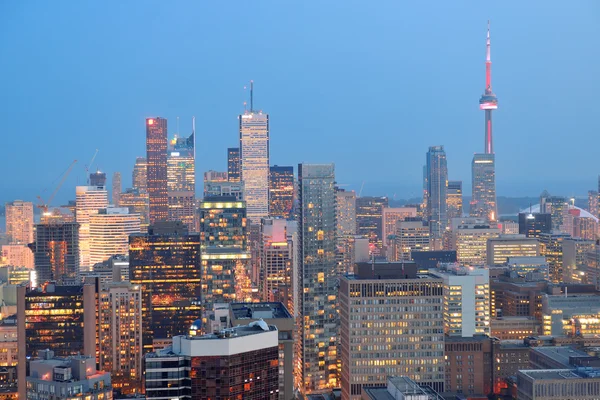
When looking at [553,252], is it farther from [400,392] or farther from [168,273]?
[400,392]

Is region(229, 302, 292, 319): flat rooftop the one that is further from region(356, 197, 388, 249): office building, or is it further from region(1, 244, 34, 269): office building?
region(356, 197, 388, 249): office building

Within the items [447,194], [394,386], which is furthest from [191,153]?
[394,386]

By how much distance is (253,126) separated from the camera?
133875 millimetres

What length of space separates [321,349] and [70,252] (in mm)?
29974

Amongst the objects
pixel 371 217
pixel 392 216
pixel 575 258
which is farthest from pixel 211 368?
pixel 371 217

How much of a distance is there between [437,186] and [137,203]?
37.7 meters

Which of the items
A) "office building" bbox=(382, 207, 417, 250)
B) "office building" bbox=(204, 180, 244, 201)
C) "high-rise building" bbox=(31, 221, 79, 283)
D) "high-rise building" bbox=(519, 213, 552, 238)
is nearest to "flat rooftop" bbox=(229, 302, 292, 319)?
"high-rise building" bbox=(31, 221, 79, 283)

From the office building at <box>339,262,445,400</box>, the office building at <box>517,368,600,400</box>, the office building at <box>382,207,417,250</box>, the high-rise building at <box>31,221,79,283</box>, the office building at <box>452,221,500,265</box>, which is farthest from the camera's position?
the office building at <box>382,207,417,250</box>

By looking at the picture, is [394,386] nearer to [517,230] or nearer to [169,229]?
[169,229]

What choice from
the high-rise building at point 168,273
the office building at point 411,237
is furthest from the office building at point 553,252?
the high-rise building at point 168,273

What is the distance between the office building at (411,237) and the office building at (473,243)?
5.91 m

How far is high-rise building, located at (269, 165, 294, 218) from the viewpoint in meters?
117

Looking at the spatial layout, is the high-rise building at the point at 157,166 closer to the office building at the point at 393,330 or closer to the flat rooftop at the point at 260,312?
the office building at the point at 393,330

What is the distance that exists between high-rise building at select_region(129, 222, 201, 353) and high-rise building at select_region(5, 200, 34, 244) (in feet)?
84.5
